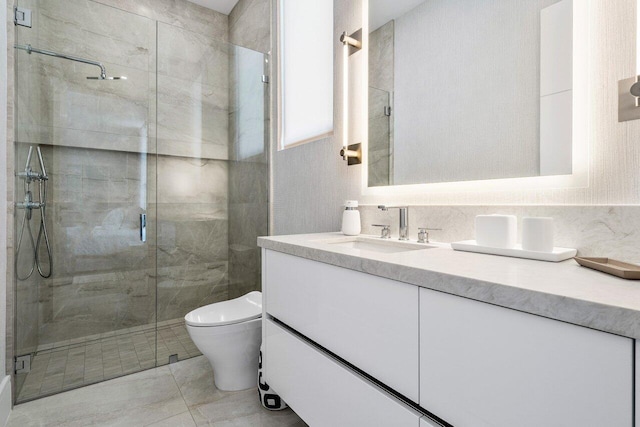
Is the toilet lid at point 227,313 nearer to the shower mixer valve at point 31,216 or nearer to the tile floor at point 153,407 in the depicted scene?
the tile floor at point 153,407

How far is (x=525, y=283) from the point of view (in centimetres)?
60

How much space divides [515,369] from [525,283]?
0.15 metres

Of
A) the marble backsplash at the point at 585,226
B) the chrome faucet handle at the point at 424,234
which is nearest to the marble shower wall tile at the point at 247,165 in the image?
the chrome faucet handle at the point at 424,234

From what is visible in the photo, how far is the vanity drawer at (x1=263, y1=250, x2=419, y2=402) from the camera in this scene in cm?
79

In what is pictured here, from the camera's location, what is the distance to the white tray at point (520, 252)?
0.83 meters

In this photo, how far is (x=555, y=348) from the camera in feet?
1.75

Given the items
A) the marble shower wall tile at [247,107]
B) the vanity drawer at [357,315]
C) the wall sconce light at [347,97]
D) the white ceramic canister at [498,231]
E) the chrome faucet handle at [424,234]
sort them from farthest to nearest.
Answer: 1. the marble shower wall tile at [247,107]
2. the wall sconce light at [347,97]
3. the chrome faucet handle at [424,234]
4. the white ceramic canister at [498,231]
5. the vanity drawer at [357,315]

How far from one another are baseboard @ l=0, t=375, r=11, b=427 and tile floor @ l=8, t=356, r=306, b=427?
0.04 meters

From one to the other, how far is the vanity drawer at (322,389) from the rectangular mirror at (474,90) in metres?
0.78

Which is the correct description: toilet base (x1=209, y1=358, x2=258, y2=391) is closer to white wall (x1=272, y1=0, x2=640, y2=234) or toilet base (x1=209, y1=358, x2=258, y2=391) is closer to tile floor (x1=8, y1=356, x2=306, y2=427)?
tile floor (x1=8, y1=356, x2=306, y2=427)

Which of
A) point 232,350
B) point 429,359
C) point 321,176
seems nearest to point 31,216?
point 232,350

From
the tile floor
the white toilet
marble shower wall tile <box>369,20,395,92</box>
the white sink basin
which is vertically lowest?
the tile floor

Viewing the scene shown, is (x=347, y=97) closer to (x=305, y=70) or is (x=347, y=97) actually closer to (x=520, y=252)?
(x=305, y=70)

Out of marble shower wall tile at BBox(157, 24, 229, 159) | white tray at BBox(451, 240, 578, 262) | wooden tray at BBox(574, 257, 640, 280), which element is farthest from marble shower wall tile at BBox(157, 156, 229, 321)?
wooden tray at BBox(574, 257, 640, 280)
